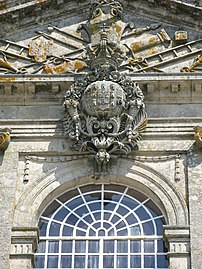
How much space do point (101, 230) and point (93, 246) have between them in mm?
392

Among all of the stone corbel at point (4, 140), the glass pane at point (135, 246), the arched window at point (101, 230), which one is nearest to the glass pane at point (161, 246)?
the arched window at point (101, 230)

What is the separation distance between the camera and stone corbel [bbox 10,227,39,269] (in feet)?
65.7

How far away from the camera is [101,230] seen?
20.8m

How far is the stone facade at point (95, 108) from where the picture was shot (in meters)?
20.5

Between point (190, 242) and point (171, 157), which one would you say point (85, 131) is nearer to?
point (171, 157)

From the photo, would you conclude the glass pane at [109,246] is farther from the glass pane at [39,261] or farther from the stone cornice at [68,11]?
the stone cornice at [68,11]

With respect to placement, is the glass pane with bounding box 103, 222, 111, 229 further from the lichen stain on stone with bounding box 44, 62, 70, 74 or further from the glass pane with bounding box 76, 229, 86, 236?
the lichen stain on stone with bounding box 44, 62, 70, 74

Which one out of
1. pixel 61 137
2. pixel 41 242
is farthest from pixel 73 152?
pixel 41 242

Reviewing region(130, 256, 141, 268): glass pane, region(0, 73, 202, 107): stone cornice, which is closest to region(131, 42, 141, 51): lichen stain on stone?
region(0, 73, 202, 107): stone cornice

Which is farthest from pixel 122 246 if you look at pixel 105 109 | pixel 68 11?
pixel 68 11

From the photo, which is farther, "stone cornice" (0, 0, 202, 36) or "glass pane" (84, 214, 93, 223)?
"stone cornice" (0, 0, 202, 36)

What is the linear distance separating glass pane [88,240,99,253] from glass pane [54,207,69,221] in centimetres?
83

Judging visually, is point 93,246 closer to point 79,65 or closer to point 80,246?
point 80,246

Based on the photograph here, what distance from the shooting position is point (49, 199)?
2112cm
